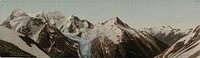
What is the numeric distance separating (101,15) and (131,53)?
0.91ft

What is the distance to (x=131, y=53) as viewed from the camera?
183cm

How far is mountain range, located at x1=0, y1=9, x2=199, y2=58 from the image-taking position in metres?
1.81

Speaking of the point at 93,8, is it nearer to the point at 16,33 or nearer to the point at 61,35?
the point at 61,35

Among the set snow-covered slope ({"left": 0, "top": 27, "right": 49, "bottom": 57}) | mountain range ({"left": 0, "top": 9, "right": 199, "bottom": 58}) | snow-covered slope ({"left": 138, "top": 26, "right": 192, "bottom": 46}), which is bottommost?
snow-covered slope ({"left": 0, "top": 27, "right": 49, "bottom": 57})

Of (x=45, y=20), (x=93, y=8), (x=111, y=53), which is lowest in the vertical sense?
(x=111, y=53)

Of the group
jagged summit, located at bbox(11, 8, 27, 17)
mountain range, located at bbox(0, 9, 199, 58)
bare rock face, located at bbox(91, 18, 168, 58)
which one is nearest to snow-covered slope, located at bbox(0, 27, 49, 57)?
mountain range, located at bbox(0, 9, 199, 58)

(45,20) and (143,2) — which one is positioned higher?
(143,2)

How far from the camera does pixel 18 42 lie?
1.87m

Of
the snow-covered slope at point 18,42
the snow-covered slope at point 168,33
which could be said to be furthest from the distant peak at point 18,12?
the snow-covered slope at point 168,33

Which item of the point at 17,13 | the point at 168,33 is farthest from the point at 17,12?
the point at 168,33

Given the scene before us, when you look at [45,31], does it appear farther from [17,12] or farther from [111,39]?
[111,39]

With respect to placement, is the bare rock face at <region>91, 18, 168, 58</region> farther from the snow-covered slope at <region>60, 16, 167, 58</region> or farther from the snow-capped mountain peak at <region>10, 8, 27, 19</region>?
the snow-capped mountain peak at <region>10, 8, 27, 19</region>

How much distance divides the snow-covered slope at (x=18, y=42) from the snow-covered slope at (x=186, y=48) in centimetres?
70

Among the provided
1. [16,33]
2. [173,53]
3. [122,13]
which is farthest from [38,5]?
[173,53]
